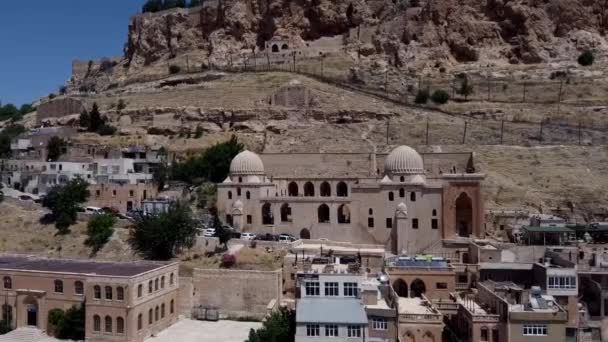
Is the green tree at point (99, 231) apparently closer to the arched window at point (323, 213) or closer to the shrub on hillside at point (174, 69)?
the arched window at point (323, 213)

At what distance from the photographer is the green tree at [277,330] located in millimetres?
22203

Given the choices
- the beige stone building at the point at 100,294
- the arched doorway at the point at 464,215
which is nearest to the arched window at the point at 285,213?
the beige stone building at the point at 100,294

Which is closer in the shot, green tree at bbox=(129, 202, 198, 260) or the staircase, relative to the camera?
the staircase

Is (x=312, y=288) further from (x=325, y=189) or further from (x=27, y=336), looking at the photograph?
(x=325, y=189)

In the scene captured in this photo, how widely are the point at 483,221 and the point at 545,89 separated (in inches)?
965


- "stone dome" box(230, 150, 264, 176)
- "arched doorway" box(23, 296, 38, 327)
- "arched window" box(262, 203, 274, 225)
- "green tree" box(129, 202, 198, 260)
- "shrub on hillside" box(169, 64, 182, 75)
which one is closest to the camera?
"arched doorway" box(23, 296, 38, 327)

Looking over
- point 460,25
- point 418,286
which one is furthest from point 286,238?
point 460,25

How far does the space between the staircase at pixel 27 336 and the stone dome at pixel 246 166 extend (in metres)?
12.6

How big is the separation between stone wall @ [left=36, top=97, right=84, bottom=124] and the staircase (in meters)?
31.1

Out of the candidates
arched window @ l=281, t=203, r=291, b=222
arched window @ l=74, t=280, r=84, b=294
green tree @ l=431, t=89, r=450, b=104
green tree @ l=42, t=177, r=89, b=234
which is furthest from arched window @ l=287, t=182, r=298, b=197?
green tree @ l=431, t=89, r=450, b=104

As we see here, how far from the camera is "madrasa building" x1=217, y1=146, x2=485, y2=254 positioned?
3127cm

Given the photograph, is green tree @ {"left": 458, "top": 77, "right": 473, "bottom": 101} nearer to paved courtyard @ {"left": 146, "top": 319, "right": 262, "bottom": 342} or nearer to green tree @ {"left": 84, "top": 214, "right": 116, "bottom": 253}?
green tree @ {"left": 84, "top": 214, "right": 116, "bottom": 253}

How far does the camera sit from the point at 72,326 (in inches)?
1003

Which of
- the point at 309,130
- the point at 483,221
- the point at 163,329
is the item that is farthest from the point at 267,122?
the point at 163,329
